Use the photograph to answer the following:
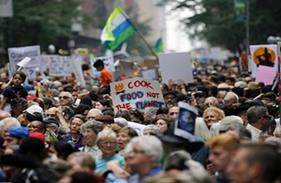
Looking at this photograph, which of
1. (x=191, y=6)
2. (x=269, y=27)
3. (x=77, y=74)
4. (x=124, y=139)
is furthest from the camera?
(x=191, y=6)

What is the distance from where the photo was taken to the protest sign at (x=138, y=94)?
1573cm

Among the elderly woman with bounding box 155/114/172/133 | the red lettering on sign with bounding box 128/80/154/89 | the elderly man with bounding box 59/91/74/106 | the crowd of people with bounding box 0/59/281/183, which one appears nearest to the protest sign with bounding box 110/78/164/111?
the red lettering on sign with bounding box 128/80/154/89

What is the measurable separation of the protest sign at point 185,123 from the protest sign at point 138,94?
262 inches

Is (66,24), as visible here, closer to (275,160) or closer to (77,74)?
(77,74)

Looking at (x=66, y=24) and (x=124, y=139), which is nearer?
(x=124, y=139)

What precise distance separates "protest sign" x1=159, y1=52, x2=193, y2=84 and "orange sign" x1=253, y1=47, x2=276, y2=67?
6.56ft

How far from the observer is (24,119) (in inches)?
503

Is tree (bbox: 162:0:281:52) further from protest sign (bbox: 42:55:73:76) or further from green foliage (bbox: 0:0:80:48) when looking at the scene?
protest sign (bbox: 42:55:73:76)

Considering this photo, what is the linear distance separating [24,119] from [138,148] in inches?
210

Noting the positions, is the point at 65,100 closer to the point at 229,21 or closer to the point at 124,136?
the point at 124,136

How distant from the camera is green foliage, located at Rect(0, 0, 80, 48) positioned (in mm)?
49844

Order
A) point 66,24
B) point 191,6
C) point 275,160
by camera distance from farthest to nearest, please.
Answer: point 66,24 → point 191,6 → point 275,160

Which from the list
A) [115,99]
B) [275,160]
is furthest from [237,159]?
[115,99]

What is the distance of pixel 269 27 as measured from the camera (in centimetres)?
4747
